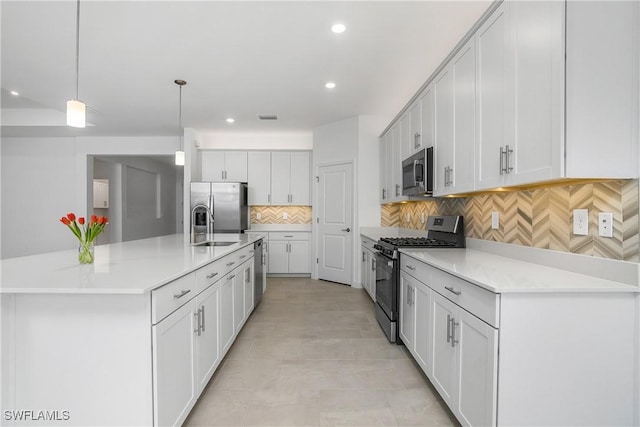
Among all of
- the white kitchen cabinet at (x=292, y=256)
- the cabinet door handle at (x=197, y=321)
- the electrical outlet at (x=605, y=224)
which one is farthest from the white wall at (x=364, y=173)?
the electrical outlet at (x=605, y=224)

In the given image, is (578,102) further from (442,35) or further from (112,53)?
(112,53)

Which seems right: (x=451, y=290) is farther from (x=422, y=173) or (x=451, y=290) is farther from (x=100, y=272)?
(x=100, y=272)

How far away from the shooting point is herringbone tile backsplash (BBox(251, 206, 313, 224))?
21.0 feet

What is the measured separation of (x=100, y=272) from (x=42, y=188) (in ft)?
20.8

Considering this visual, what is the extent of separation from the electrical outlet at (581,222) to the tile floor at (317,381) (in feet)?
4.14

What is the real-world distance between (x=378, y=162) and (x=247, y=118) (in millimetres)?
2304

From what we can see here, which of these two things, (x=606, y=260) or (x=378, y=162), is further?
(x=378, y=162)

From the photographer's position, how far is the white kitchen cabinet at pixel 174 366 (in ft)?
4.59

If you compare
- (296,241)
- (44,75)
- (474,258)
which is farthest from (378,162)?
(44,75)

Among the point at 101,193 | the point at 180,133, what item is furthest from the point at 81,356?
the point at 101,193

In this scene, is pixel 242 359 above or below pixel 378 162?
below

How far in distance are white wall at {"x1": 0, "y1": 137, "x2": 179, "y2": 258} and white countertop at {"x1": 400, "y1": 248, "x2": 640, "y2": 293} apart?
6.88 metres

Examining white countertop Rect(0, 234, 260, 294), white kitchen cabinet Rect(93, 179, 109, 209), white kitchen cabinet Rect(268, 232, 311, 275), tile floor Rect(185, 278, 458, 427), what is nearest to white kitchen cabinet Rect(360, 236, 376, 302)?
tile floor Rect(185, 278, 458, 427)

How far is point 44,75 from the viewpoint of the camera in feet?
11.8
